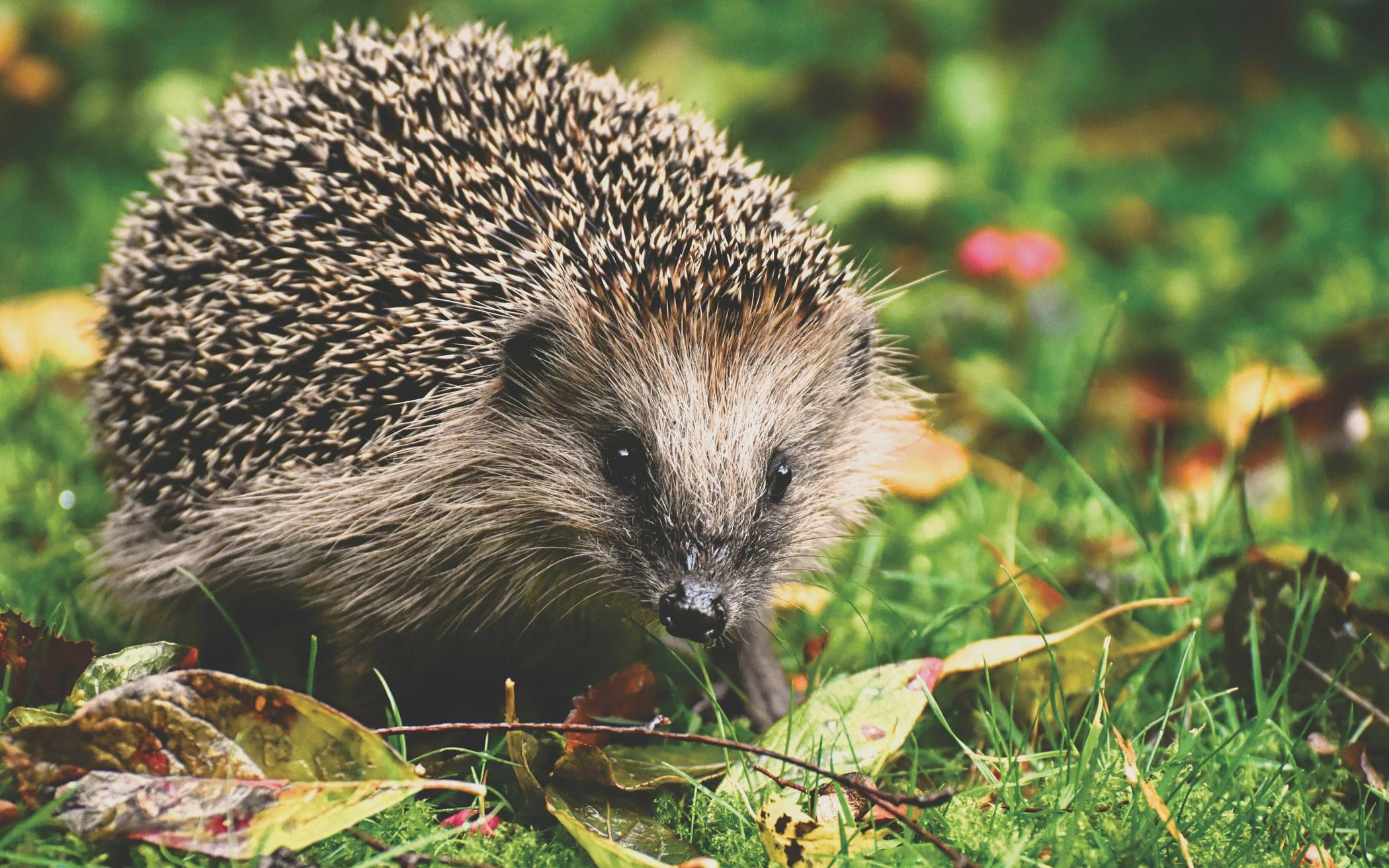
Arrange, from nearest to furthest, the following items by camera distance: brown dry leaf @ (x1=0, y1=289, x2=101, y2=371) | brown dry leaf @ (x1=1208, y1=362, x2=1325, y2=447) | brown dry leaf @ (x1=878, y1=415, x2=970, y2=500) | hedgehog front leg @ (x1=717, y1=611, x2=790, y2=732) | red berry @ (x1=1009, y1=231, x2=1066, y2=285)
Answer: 1. hedgehog front leg @ (x1=717, y1=611, x2=790, y2=732)
2. brown dry leaf @ (x1=878, y1=415, x2=970, y2=500)
3. brown dry leaf @ (x1=1208, y1=362, x2=1325, y2=447)
4. brown dry leaf @ (x1=0, y1=289, x2=101, y2=371)
5. red berry @ (x1=1009, y1=231, x2=1066, y2=285)

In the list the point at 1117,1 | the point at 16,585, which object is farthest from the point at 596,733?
the point at 1117,1

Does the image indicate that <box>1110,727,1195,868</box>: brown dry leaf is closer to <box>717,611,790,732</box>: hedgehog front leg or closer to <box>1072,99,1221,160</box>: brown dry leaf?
<box>717,611,790,732</box>: hedgehog front leg

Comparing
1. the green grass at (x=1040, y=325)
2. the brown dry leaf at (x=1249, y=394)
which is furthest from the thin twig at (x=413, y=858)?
the brown dry leaf at (x=1249, y=394)

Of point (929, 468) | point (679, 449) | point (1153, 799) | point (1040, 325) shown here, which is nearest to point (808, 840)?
point (1153, 799)

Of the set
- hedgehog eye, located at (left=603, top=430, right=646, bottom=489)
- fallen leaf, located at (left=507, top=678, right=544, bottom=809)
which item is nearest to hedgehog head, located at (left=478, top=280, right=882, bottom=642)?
hedgehog eye, located at (left=603, top=430, right=646, bottom=489)

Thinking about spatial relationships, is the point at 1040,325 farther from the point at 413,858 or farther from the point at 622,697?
the point at 413,858

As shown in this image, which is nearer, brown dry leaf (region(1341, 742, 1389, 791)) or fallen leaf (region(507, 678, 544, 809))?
fallen leaf (region(507, 678, 544, 809))
